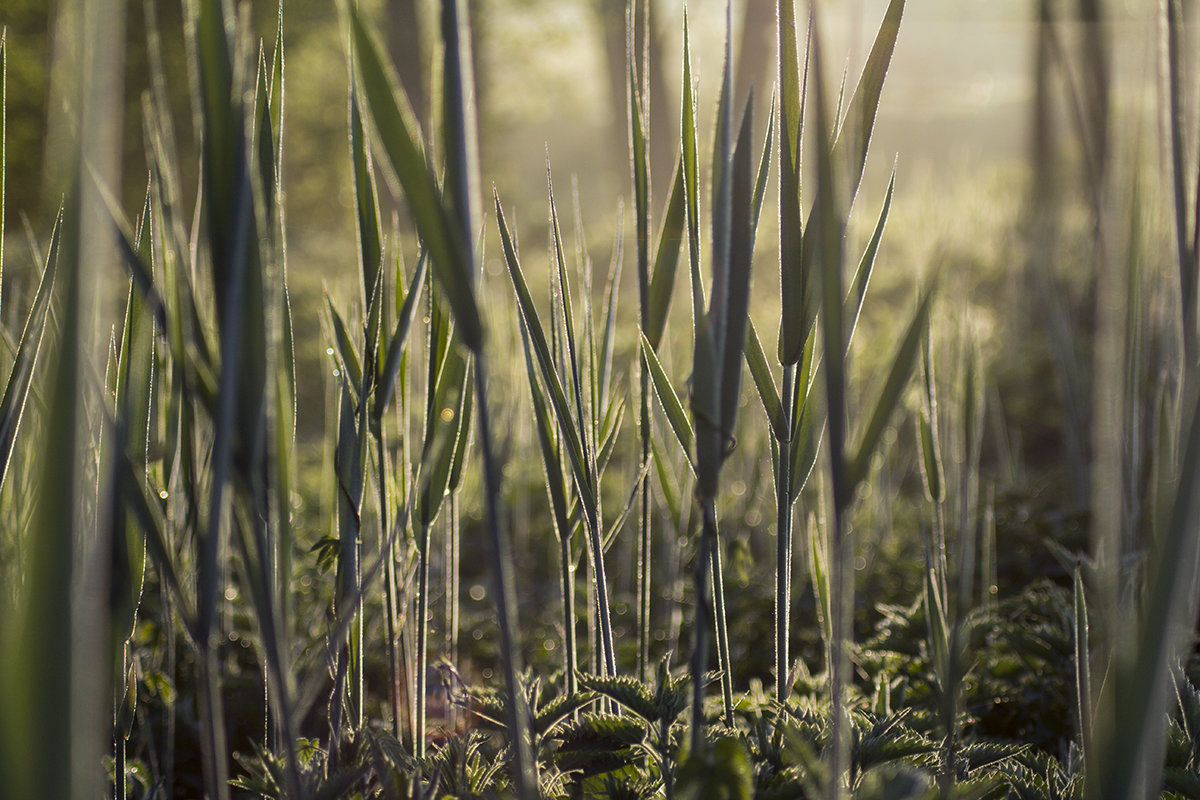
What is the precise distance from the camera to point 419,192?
0.50 m

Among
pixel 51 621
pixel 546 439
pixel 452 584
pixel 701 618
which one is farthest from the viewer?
pixel 452 584

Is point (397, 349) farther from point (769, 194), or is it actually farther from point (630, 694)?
point (769, 194)

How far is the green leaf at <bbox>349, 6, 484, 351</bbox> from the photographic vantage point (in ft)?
1.63

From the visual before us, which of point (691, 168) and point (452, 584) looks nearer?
point (691, 168)

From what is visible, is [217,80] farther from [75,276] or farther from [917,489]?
[917,489]

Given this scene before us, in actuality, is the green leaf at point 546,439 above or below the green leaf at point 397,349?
below

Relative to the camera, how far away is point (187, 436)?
2.06ft

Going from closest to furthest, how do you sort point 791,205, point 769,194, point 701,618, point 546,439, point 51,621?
1. point 51,621
2. point 701,618
3. point 791,205
4. point 546,439
5. point 769,194

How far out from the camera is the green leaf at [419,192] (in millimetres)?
497

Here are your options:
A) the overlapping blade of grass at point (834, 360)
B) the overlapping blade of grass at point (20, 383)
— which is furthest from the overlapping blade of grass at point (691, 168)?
the overlapping blade of grass at point (20, 383)

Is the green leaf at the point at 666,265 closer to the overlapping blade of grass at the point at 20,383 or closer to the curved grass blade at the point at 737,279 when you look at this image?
the curved grass blade at the point at 737,279

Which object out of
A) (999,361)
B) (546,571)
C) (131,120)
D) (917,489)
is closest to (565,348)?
(546,571)

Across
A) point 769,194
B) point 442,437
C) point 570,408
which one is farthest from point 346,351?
point 769,194

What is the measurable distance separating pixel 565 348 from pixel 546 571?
4.45ft
